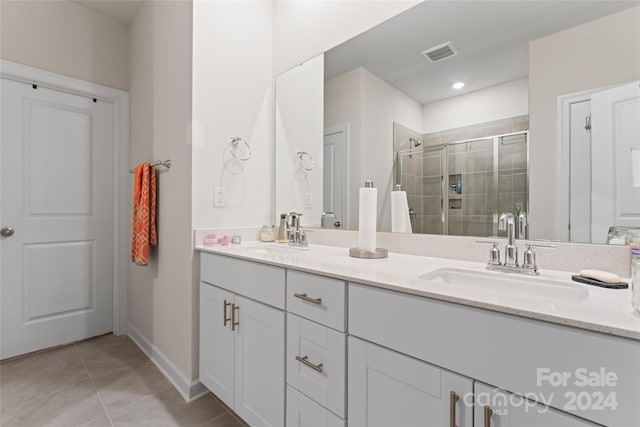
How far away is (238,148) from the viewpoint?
6.55 ft

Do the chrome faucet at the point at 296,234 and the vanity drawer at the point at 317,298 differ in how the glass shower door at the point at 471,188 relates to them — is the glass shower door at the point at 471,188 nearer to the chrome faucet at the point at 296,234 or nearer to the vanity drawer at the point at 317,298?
the vanity drawer at the point at 317,298

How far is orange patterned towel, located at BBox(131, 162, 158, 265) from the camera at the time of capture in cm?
204

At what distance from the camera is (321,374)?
105 centimetres

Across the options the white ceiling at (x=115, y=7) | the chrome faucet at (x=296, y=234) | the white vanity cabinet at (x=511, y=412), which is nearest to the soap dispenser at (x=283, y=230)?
the chrome faucet at (x=296, y=234)

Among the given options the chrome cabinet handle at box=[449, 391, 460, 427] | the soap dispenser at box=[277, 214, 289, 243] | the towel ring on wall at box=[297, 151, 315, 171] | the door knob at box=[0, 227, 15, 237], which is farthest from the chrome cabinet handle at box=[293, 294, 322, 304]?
the door knob at box=[0, 227, 15, 237]

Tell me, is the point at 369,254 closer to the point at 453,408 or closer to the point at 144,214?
the point at 453,408

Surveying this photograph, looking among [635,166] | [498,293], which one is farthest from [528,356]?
[635,166]

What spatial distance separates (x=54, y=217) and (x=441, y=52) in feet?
9.25

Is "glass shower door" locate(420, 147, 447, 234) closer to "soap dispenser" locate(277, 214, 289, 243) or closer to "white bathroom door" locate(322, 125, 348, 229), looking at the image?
"white bathroom door" locate(322, 125, 348, 229)

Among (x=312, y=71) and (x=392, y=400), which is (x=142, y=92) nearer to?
(x=312, y=71)

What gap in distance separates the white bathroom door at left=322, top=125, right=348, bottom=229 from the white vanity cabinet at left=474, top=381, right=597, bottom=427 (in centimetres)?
116

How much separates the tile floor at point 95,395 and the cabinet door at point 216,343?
176 mm

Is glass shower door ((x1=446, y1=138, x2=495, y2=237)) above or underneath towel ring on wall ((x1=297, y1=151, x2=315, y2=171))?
underneath

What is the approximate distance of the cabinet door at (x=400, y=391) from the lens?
0.74 meters
